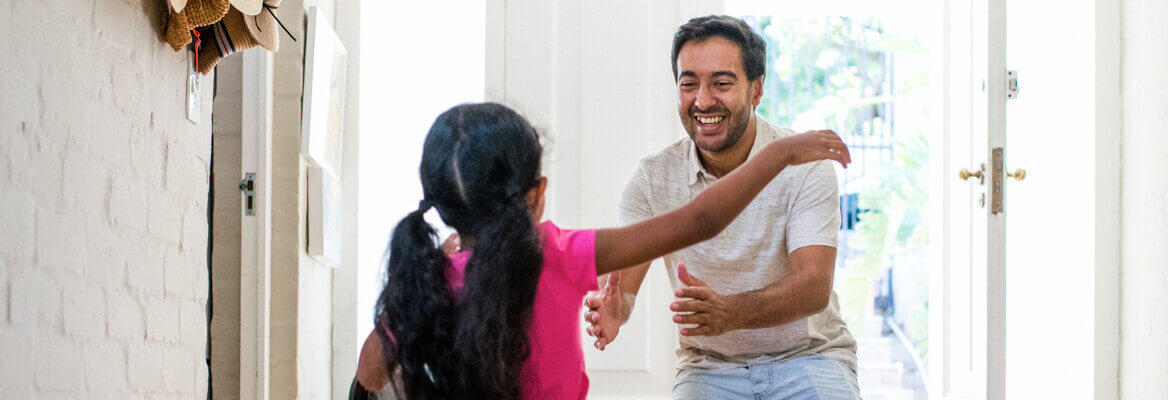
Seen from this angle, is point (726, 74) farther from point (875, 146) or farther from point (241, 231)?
point (875, 146)

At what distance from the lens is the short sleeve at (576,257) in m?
1.37

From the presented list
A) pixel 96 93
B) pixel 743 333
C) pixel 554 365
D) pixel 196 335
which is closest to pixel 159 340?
pixel 196 335

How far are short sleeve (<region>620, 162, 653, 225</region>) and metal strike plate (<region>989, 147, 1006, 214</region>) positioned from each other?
921mm

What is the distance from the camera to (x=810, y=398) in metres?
1.84

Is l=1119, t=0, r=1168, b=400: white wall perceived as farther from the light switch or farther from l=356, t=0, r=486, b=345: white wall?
the light switch

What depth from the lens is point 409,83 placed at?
11.8 ft

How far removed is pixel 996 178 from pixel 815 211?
2.61 ft

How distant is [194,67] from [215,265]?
951 mm

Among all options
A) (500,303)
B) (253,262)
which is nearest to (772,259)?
(500,303)

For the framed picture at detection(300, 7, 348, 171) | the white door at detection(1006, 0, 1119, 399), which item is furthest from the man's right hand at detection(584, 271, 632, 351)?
the white door at detection(1006, 0, 1119, 399)

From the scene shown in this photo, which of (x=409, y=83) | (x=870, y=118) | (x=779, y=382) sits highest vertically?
(x=870, y=118)

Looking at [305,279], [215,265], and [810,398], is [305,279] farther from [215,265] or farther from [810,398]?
[810,398]

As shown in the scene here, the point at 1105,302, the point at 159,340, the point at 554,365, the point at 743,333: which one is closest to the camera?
the point at 554,365

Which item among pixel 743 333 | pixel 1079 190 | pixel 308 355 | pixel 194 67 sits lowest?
pixel 308 355
